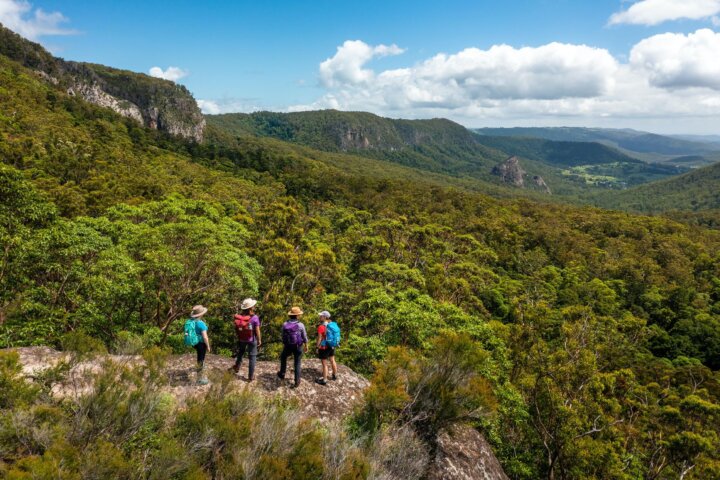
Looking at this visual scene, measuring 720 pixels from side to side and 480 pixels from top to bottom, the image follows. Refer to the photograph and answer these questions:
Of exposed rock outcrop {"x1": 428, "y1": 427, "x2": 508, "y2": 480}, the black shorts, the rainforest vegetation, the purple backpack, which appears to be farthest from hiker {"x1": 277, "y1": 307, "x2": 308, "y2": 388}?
exposed rock outcrop {"x1": 428, "y1": 427, "x2": 508, "y2": 480}

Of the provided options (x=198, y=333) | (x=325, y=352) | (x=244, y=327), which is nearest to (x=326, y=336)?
(x=325, y=352)

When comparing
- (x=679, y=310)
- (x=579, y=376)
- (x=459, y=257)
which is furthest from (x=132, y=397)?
(x=679, y=310)

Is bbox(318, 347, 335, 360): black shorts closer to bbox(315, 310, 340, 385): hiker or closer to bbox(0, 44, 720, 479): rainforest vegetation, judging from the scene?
bbox(315, 310, 340, 385): hiker

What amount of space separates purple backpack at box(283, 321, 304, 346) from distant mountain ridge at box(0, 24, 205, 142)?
173814 mm

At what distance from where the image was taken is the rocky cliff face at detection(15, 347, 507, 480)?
10.5m

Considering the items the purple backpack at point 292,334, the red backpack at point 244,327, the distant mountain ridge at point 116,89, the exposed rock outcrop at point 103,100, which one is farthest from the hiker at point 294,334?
the distant mountain ridge at point 116,89

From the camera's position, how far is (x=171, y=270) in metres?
17.3

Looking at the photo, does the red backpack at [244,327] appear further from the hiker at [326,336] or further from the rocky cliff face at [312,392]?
the hiker at [326,336]

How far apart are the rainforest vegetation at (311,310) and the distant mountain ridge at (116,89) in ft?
382

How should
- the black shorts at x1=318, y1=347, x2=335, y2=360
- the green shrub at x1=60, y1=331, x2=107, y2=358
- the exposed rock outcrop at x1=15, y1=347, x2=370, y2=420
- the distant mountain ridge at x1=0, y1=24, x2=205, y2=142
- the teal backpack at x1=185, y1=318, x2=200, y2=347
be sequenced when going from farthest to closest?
the distant mountain ridge at x1=0, y1=24, x2=205, y2=142, the black shorts at x1=318, y1=347, x2=335, y2=360, the teal backpack at x1=185, y1=318, x2=200, y2=347, the exposed rock outcrop at x1=15, y1=347, x2=370, y2=420, the green shrub at x1=60, y1=331, x2=107, y2=358

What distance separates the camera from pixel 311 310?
25125mm

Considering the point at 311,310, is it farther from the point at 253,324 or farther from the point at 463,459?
the point at 463,459

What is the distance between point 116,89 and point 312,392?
8414 inches

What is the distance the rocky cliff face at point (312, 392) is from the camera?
10.5m
